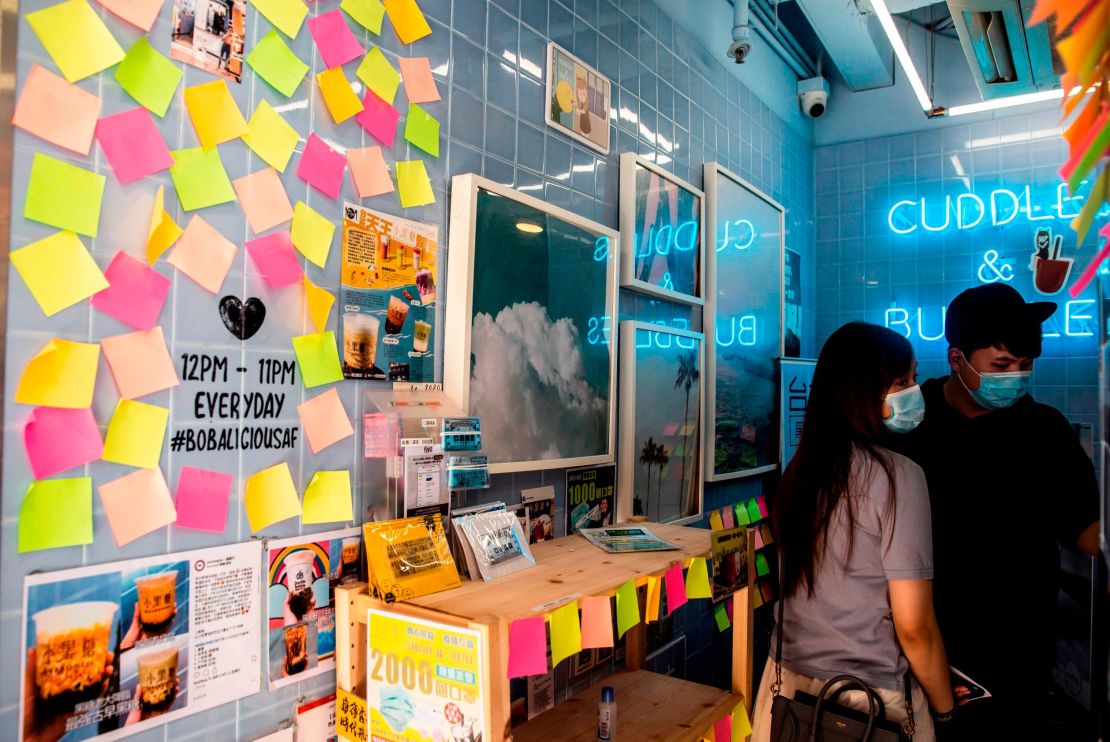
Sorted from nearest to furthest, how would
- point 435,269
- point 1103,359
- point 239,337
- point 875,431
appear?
point 1103,359, point 239,337, point 875,431, point 435,269

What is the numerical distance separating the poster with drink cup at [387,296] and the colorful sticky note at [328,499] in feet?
0.74

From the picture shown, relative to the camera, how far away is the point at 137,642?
1268 mm

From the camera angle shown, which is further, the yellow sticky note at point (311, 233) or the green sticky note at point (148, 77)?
the yellow sticky note at point (311, 233)

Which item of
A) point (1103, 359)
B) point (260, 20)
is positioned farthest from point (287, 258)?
point (1103, 359)

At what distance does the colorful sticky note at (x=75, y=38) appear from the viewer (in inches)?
45.5

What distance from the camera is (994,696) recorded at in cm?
208

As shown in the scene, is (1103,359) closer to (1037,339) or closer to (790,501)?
(790,501)

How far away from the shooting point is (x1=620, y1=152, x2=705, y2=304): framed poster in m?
2.63

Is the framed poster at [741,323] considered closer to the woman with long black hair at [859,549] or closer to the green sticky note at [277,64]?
the woman with long black hair at [859,549]

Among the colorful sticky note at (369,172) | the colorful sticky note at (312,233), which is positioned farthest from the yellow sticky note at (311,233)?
the colorful sticky note at (369,172)

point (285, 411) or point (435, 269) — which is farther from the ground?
point (435, 269)

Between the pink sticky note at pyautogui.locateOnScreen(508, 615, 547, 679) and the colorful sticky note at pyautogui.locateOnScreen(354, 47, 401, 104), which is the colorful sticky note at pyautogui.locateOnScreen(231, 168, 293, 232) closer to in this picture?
the colorful sticky note at pyautogui.locateOnScreen(354, 47, 401, 104)

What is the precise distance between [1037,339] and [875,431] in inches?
37.9

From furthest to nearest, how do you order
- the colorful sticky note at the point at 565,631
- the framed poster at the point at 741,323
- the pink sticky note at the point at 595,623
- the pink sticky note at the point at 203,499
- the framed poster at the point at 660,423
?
the framed poster at the point at 741,323 → the framed poster at the point at 660,423 → the pink sticky note at the point at 595,623 → the colorful sticky note at the point at 565,631 → the pink sticky note at the point at 203,499
